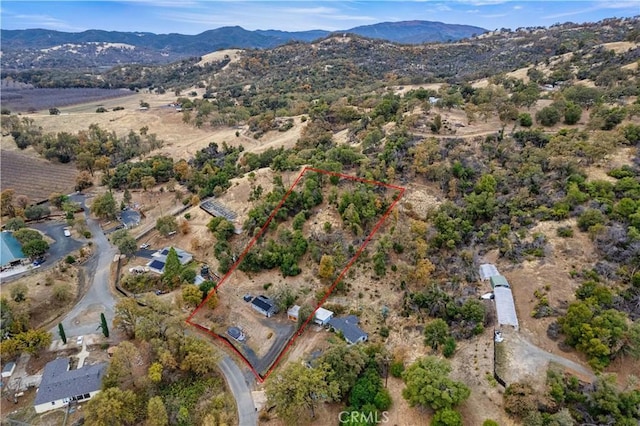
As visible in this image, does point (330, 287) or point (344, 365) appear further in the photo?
point (330, 287)

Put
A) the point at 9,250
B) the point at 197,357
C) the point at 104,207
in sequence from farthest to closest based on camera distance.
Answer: the point at 104,207
the point at 9,250
the point at 197,357

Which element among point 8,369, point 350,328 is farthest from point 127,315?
point 350,328

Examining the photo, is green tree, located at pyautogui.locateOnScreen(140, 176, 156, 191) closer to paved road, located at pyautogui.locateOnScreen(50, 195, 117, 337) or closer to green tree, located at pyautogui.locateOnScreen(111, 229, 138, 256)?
paved road, located at pyautogui.locateOnScreen(50, 195, 117, 337)

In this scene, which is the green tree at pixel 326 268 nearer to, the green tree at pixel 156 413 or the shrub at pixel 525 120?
the green tree at pixel 156 413

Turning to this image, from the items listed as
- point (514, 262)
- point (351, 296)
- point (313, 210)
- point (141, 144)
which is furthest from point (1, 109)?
point (514, 262)

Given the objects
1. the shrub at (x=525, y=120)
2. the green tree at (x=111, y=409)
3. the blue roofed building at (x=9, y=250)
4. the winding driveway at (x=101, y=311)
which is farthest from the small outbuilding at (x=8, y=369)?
the shrub at (x=525, y=120)

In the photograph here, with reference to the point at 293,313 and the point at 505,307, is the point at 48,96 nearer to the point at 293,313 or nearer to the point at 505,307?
the point at 293,313
